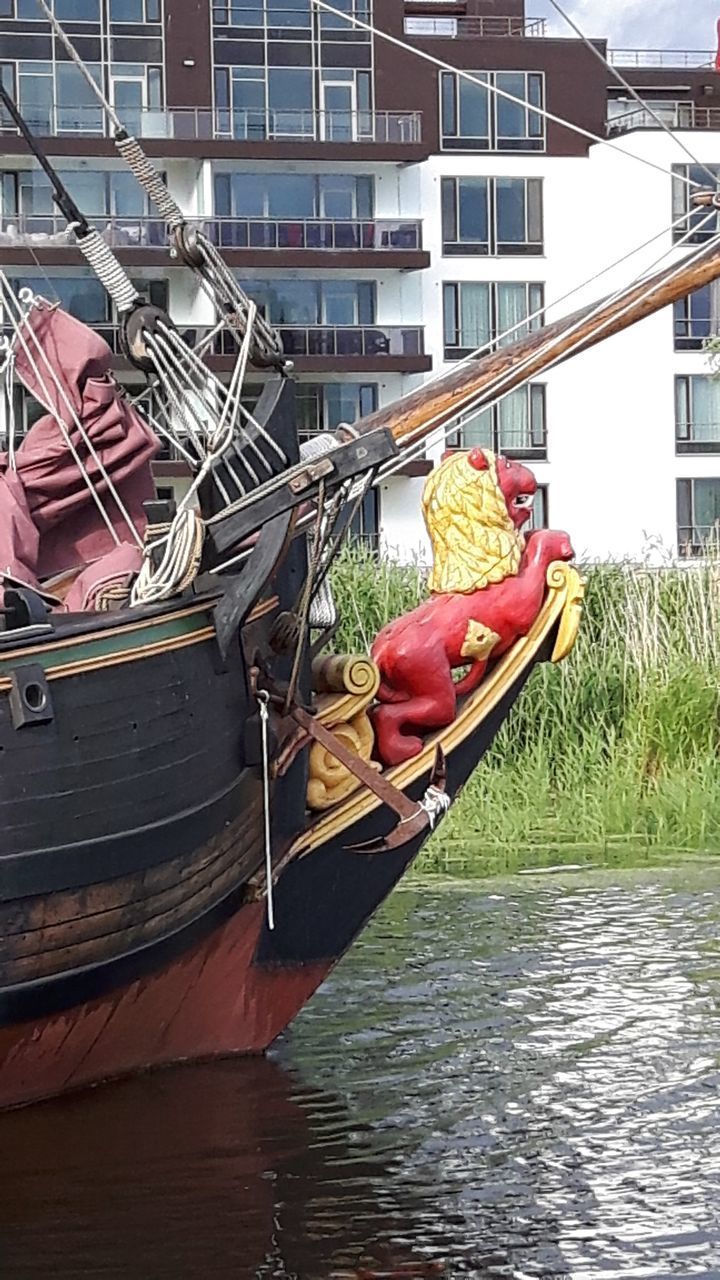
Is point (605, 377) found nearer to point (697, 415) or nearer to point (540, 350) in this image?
point (697, 415)

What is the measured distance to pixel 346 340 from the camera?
3741 cm

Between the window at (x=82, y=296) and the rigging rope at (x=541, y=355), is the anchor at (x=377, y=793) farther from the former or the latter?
the window at (x=82, y=296)

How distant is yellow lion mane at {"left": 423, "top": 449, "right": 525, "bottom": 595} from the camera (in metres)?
8.03

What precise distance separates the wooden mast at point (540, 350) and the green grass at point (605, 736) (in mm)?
4277

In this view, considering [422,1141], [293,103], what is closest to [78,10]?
[293,103]

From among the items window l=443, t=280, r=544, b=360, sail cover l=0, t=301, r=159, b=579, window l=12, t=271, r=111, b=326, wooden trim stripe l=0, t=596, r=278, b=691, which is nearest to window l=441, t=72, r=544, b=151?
window l=443, t=280, r=544, b=360

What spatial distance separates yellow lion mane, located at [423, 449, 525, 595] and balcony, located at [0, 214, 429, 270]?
91.1ft


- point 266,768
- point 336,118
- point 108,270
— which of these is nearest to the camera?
point 266,768

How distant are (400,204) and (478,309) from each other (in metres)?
2.31

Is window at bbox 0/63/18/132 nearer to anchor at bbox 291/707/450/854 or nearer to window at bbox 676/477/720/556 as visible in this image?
window at bbox 676/477/720/556

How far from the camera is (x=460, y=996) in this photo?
855 centimetres

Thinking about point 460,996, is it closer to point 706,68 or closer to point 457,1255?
point 457,1255

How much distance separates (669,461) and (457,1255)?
→ 117ft

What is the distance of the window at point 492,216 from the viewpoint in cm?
3978
